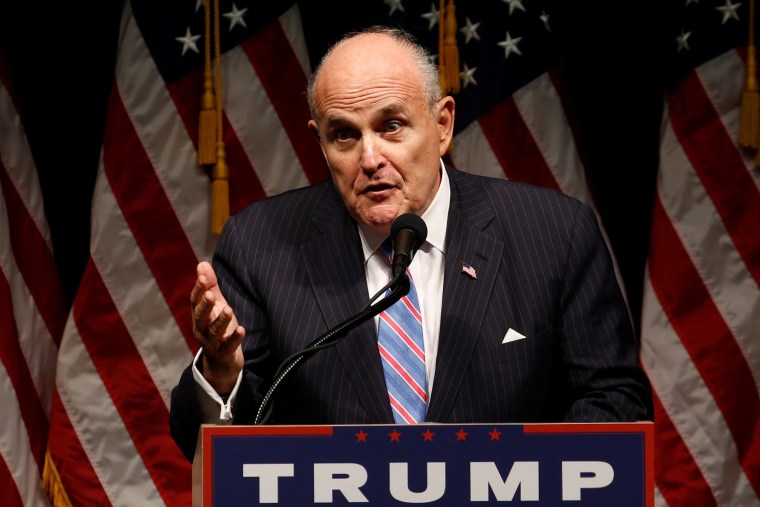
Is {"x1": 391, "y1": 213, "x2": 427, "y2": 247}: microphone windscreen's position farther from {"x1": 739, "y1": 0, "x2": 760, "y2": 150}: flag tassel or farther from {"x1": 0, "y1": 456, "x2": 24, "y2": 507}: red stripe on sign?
{"x1": 0, "y1": 456, "x2": 24, "y2": 507}: red stripe on sign

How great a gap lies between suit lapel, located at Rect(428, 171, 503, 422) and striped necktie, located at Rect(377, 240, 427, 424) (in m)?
0.04

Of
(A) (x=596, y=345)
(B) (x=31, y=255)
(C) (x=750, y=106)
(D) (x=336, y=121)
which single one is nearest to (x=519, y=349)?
(A) (x=596, y=345)

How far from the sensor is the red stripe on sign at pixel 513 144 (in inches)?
142

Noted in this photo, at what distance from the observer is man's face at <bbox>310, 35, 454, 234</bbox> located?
222 centimetres

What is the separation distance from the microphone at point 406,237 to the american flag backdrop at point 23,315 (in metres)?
1.93

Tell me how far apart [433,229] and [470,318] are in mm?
252

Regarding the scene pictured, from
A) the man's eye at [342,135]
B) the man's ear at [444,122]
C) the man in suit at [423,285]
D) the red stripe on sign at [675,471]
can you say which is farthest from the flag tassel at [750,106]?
the man's eye at [342,135]

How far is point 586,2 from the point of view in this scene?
11.8 feet

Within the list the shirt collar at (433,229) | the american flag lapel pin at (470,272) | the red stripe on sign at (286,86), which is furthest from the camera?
the red stripe on sign at (286,86)

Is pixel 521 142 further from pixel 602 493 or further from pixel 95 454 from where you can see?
pixel 602 493

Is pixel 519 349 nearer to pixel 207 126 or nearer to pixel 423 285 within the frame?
pixel 423 285

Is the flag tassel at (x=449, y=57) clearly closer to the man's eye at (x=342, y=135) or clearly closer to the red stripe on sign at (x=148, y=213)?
the red stripe on sign at (x=148, y=213)

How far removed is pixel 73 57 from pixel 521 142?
4.61 ft

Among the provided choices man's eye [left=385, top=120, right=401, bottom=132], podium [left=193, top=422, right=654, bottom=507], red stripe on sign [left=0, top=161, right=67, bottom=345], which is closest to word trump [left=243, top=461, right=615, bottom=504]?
podium [left=193, top=422, right=654, bottom=507]
